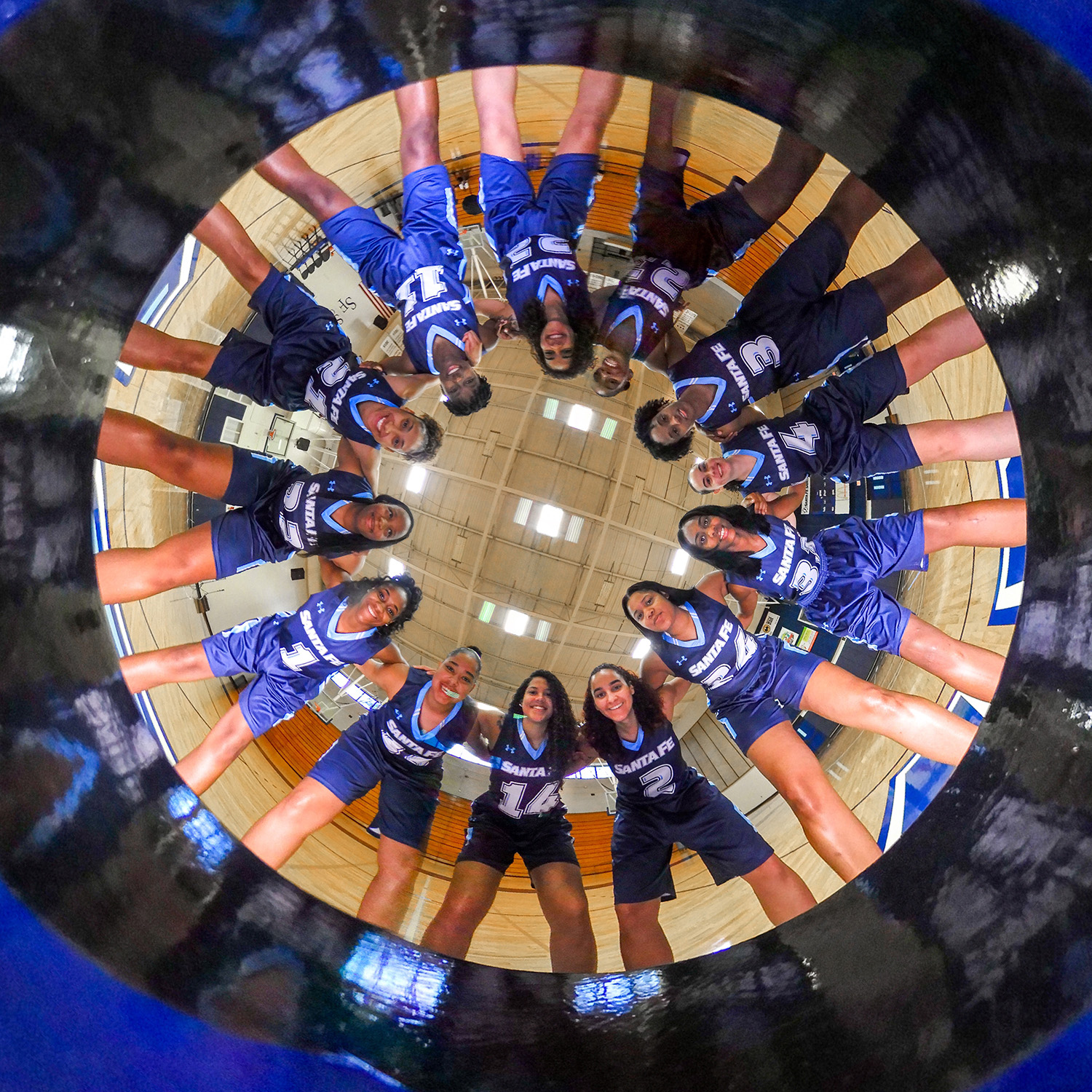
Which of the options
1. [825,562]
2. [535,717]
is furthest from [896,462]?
[535,717]

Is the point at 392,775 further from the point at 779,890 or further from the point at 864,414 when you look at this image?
the point at 864,414

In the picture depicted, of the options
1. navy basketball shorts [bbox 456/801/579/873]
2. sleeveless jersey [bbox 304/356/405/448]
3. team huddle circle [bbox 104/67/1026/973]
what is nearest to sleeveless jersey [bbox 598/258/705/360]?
team huddle circle [bbox 104/67/1026/973]

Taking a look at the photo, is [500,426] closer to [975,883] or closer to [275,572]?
[275,572]

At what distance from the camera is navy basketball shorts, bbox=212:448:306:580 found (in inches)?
49.7

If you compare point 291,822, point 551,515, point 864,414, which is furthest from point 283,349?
point 864,414

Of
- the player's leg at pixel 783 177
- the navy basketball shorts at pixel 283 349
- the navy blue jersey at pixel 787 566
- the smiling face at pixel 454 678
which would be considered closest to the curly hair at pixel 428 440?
the navy basketball shorts at pixel 283 349

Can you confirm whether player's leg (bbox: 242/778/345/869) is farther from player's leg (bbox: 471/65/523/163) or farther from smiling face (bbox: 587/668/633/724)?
player's leg (bbox: 471/65/523/163)

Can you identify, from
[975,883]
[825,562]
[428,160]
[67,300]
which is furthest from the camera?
[825,562]

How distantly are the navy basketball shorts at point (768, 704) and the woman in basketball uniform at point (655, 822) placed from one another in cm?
11

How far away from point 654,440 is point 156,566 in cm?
84

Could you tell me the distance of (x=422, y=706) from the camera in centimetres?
124

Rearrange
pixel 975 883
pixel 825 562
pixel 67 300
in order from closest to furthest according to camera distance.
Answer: pixel 67 300 < pixel 975 883 < pixel 825 562

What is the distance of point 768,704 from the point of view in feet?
4.38

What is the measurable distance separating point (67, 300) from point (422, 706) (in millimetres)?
765
